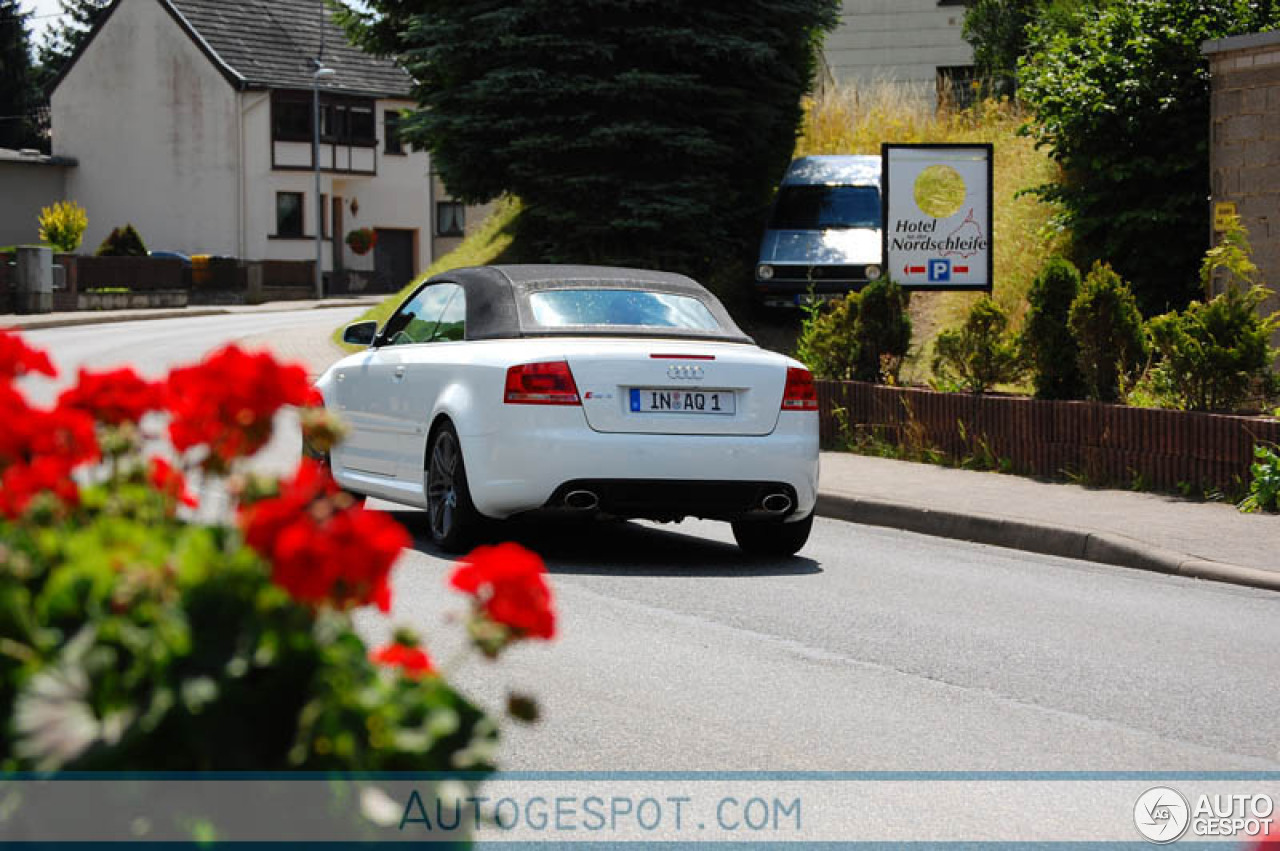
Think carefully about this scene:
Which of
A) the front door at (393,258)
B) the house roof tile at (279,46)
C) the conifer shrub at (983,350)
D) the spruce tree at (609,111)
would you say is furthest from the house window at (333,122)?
the conifer shrub at (983,350)

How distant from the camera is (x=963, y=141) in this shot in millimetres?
31172

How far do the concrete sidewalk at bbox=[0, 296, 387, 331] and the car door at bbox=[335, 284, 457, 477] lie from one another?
2680 centimetres

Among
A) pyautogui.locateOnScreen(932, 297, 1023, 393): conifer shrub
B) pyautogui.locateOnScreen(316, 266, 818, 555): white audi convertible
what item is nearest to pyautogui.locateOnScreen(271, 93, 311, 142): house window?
pyautogui.locateOnScreen(932, 297, 1023, 393): conifer shrub

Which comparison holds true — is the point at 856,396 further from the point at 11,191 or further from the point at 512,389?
the point at 11,191

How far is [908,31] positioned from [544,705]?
39.6 meters

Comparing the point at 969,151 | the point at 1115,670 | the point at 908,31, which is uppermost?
the point at 908,31

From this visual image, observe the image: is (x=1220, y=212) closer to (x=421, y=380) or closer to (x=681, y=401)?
(x=681, y=401)

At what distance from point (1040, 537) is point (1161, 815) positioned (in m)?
6.09

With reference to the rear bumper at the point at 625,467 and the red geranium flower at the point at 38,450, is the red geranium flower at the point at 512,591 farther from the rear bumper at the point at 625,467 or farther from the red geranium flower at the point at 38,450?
the rear bumper at the point at 625,467

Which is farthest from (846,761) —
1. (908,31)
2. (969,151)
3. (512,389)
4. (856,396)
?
(908,31)

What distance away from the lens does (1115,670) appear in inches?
297

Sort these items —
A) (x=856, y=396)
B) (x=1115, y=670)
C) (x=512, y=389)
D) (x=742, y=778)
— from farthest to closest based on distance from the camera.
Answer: (x=856, y=396), (x=512, y=389), (x=1115, y=670), (x=742, y=778)

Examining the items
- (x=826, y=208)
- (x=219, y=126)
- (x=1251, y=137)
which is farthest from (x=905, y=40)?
(x=219, y=126)

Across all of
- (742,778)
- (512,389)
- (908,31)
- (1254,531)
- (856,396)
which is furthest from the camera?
(908,31)
